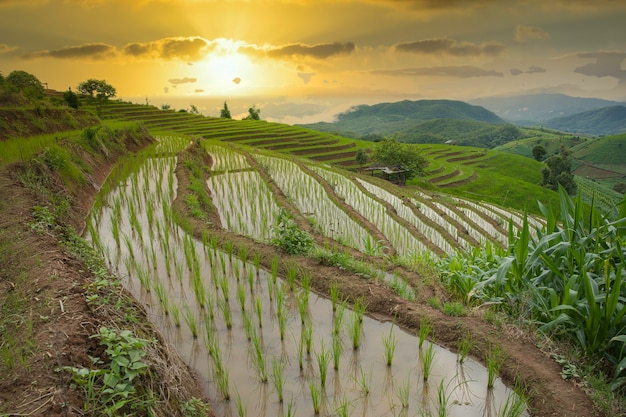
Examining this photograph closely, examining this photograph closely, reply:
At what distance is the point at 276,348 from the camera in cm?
338

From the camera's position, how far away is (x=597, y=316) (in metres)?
2.98

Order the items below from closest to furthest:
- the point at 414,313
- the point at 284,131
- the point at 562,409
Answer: the point at 562,409 < the point at 414,313 < the point at 284,131

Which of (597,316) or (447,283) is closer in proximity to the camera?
(597,316)

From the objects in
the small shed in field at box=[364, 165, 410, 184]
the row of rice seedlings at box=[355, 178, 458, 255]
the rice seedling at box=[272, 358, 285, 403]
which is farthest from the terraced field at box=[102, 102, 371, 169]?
the rice seedling at box=[272, 358, 285, 403]

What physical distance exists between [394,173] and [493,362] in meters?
31.7

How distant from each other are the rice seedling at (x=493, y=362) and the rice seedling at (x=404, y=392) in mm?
652

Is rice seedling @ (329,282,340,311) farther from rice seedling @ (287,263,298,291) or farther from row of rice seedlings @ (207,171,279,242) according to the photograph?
row of rice seedlings @ (207,171,279,242)

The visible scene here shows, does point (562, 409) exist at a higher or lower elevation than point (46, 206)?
lower

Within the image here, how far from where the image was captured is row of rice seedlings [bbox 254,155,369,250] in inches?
297

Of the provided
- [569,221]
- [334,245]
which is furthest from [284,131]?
[569,221]

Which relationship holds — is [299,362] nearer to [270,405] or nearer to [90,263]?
[270,405]

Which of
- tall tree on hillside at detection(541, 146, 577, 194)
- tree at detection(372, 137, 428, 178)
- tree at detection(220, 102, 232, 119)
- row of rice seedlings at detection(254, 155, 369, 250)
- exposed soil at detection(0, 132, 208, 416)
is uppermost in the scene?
tree at detection(220, 102, 232, 119)

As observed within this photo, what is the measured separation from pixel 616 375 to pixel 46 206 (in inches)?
292

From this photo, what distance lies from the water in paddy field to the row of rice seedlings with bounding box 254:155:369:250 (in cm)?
258
